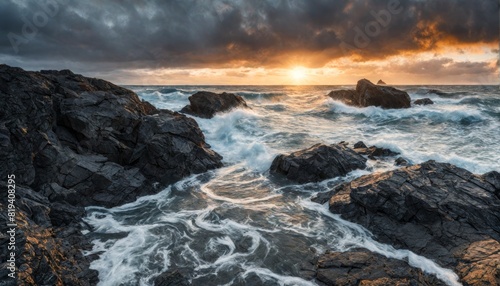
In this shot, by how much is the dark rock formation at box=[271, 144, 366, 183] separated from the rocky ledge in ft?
16.5

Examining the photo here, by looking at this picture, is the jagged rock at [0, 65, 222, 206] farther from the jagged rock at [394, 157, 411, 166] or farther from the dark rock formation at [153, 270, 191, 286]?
the jagged rock at [394, 157, 411, 166]

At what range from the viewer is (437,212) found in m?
11.2

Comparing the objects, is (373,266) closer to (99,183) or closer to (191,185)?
(191,185)

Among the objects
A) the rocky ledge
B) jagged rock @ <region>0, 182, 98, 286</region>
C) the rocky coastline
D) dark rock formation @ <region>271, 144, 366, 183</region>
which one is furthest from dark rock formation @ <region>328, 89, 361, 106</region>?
jagged rock @ <region>0, 182, 98, 286</region>

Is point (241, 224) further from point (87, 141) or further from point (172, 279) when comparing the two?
point (87, 141)

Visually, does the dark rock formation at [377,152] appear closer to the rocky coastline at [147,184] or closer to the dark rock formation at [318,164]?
the rocky coastline at [147,184]

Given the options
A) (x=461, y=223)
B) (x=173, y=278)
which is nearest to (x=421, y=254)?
(x=461, y=223)

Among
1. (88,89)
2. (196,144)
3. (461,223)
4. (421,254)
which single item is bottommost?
(421,254)

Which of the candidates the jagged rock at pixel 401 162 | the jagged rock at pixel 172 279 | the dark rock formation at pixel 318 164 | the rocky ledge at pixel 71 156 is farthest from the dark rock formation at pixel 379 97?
the jagged rock at pixel 172 279

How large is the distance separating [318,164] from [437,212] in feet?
22.4

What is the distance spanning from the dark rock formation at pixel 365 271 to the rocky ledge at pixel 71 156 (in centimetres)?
727

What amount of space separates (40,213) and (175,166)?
7.37m

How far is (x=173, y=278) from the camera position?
880 cm

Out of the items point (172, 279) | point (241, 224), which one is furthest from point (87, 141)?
point (172, 279)
